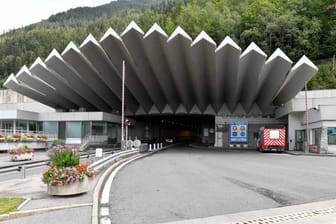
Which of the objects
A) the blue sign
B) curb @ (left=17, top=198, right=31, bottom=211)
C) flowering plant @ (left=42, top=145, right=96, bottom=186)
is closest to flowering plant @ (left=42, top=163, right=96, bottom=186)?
flowering plant @ (left=42, top=145, right=96, bottom=186)

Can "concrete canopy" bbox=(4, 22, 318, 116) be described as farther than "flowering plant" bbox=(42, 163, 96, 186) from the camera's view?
Yes

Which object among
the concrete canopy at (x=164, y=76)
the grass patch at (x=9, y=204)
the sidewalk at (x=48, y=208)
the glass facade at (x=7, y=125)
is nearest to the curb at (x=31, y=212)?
the sidewalk at (x=48, y=208)

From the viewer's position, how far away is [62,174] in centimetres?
838

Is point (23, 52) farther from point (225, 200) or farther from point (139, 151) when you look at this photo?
point (225, 200)

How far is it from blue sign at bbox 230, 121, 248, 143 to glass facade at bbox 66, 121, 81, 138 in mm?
20788

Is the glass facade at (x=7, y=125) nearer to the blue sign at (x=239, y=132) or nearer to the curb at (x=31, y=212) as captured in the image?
the blue sign at (x=239, y=132)

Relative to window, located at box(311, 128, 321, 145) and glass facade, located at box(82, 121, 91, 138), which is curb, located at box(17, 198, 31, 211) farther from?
glass facade, located at box(82, 121, 91, 138)

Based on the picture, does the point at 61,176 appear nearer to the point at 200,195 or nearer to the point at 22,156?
the point at 200,195

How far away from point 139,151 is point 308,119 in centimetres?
1971

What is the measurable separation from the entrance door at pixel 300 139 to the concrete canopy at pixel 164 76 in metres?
5.47

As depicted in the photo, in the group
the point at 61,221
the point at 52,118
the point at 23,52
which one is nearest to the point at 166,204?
the point at 61,221

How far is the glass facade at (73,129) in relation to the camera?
43594mm

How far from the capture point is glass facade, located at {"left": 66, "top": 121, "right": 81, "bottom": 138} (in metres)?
43.6

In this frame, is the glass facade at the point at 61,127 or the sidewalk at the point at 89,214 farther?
the glass facade at the point at 61,127
